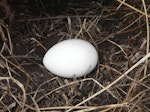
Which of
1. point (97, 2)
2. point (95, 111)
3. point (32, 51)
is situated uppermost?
point (97, 2)

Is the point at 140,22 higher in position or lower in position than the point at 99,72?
higher

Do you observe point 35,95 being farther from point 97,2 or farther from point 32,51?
point 97,2

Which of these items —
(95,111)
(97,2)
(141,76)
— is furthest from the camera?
(97,2)

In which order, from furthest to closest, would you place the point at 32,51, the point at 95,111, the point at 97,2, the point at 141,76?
the point at 97,2
the point at 32,51
the point at 141,76
the point at 95,111

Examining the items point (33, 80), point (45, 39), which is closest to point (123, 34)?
point (45, 39)
